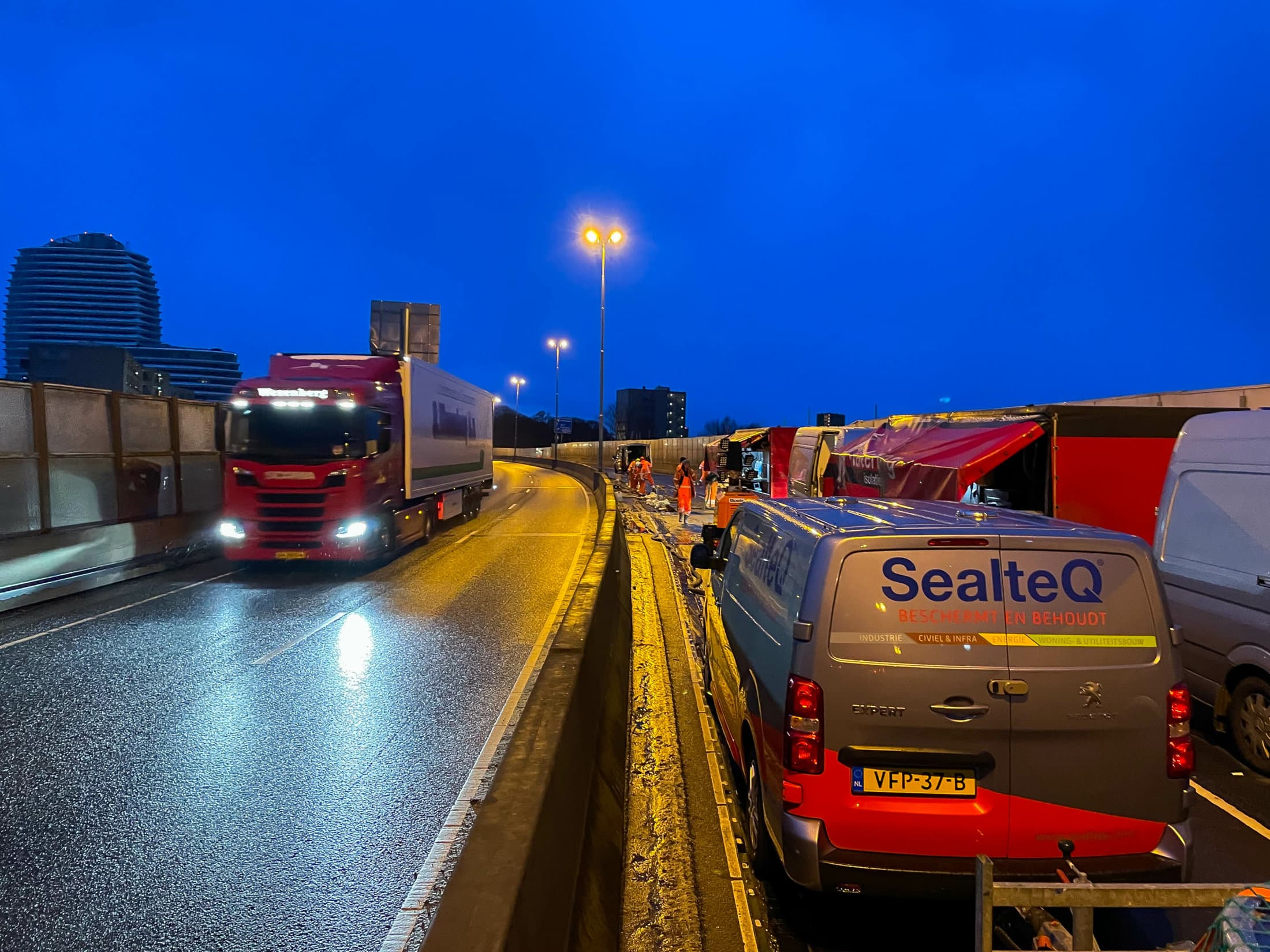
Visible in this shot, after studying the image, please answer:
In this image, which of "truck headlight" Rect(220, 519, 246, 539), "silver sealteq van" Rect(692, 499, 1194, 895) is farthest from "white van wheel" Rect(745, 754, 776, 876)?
"truck headlight" Rect(220, 519, 246, 539)

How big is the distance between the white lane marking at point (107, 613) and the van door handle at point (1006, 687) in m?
9.62

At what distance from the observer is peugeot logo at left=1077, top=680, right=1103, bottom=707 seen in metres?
3.17

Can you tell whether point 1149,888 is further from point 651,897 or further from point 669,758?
point 669,758

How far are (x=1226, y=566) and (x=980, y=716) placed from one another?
3.97m

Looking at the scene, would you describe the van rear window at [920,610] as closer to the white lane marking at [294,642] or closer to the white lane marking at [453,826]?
the white lane marking at [453,826]

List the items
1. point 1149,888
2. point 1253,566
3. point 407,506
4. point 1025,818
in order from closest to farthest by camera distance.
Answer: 1. point 1149,888
2. point 1025,818
3. point 1253,566
4. point 407,506

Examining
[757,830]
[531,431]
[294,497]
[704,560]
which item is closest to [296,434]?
[294,497]

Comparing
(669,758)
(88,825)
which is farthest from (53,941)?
(669,758)

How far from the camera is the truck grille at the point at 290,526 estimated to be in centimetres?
1254

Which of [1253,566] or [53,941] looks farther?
[1253,566]

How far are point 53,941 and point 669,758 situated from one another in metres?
3.54

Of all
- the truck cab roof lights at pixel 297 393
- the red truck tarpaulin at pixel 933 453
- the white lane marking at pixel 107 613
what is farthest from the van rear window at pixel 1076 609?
the truck cab roof lights at pixel 297 393

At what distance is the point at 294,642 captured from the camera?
27.8 feet

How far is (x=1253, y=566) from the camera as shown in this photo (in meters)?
5.45
